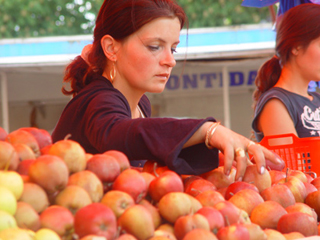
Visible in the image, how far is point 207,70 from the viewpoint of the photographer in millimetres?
7344

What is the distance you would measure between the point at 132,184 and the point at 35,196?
26 cm

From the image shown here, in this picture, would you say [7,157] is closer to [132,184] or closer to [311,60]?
[132,184]

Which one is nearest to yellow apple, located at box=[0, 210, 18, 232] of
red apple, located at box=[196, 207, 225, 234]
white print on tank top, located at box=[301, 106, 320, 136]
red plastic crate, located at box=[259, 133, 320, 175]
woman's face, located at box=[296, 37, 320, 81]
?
red apple, located at box=[196, 207, 225, 234]

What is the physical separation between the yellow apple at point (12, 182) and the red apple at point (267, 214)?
72 cm

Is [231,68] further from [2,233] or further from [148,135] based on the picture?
[2,233]

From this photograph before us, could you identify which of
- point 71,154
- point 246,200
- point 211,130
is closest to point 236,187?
point 246,200

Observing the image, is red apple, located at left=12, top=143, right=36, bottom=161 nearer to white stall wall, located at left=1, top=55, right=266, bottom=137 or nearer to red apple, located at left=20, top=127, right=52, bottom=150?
red apple, located at left=20, top=127, right=52, bottom=150

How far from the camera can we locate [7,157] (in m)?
1.17

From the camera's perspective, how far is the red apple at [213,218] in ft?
3.89

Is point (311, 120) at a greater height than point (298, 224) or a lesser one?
greater

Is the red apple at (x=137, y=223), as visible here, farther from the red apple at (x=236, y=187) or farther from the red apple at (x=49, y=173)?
the red apple at (x=236, y=187)

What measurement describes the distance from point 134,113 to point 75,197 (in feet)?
3.66

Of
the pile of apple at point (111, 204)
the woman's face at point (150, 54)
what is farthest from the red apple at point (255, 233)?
the woman's face at point (150, 54)

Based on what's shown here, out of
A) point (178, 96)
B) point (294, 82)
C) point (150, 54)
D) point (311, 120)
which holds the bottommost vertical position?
point (311, 120)
